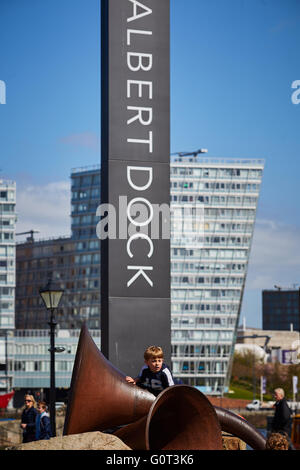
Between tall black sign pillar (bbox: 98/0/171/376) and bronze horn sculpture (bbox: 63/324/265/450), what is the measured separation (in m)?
3.58

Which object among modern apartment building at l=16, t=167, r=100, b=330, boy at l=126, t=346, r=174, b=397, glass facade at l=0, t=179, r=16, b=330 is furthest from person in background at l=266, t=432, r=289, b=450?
modern apartment building at l=16, t=167, r=100, b=330

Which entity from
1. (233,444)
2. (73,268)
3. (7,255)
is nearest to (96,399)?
(233,444)

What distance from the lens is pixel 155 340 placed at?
11695 millimetres

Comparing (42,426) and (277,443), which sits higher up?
(277,443)

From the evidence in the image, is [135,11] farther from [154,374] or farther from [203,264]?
[203,264]

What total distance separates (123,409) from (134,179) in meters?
4.77

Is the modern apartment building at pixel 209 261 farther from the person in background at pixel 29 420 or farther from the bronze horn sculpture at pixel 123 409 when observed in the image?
the bronze horn sculpture at pixel 123 409

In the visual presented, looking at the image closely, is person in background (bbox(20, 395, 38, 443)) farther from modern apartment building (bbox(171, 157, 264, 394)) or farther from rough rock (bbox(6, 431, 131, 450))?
modern apartment building (bbox(171, 157, 264, 394))

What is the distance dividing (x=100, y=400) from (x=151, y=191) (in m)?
4.68

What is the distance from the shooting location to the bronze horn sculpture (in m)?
7.31

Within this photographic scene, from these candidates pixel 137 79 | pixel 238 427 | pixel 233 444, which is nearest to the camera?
pixel 238 427

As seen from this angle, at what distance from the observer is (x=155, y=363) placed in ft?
24.5

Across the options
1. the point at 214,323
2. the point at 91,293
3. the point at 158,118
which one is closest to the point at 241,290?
the point at 214,323
